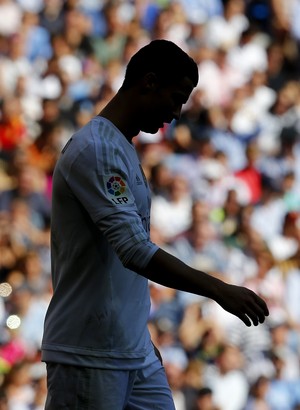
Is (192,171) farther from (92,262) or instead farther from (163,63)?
(92,262)

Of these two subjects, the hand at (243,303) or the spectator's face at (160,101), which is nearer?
the hand at (243,303)

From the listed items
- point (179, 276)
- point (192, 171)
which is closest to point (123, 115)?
point (179, 276)

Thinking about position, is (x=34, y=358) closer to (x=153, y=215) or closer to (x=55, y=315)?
(x=153, y=215)

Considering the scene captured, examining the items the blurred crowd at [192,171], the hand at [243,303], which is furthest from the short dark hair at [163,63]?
the blurred crowd at [192,171]

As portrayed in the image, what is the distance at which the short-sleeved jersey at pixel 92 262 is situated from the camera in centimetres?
297

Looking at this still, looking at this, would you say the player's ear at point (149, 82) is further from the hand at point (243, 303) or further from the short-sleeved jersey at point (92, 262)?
the hand at point (243, 303)

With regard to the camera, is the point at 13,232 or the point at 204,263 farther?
the point at 204,263

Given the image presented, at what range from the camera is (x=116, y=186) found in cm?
295

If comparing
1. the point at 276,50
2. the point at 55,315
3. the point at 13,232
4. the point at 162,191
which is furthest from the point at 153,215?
the point at 55,315

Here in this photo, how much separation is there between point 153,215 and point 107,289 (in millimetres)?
5473

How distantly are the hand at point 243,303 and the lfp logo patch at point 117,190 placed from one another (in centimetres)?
39

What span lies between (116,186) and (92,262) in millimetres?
244

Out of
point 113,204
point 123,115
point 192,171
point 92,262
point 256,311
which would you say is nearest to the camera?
point 256,311

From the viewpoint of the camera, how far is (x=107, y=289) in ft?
9.95
